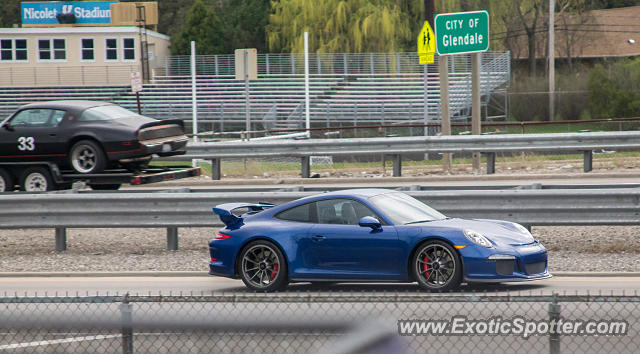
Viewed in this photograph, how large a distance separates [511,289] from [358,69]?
1700 inches

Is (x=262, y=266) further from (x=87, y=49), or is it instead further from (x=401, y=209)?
(x=87, y=49)

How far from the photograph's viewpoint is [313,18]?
55.0 m

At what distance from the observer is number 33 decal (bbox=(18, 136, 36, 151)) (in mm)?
16844

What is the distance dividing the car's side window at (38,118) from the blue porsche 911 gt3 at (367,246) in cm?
696

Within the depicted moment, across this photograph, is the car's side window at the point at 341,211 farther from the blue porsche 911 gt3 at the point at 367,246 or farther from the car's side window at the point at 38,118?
the car's side window at the point at 38,118

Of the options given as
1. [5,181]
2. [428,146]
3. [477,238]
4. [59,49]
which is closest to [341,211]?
[477,238]

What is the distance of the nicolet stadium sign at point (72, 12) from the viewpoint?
56562 millimetres

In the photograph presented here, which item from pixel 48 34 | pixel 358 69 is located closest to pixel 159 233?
pixel 358 69

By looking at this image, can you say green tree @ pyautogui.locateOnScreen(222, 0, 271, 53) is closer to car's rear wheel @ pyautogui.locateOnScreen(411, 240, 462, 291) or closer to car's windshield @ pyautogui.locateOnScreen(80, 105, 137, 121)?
car's windshield @ pyautogui.locateOnScreen(80, 105, 137, 121)

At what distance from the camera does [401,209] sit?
10641mm

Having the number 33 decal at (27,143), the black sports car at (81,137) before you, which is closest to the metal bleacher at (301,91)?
the black sports car at (81,137)

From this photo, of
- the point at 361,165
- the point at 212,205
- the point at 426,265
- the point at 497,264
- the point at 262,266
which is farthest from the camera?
the point at 361,165

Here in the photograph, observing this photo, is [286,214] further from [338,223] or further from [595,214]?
[595,214]

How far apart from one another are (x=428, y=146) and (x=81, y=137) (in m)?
8.73
